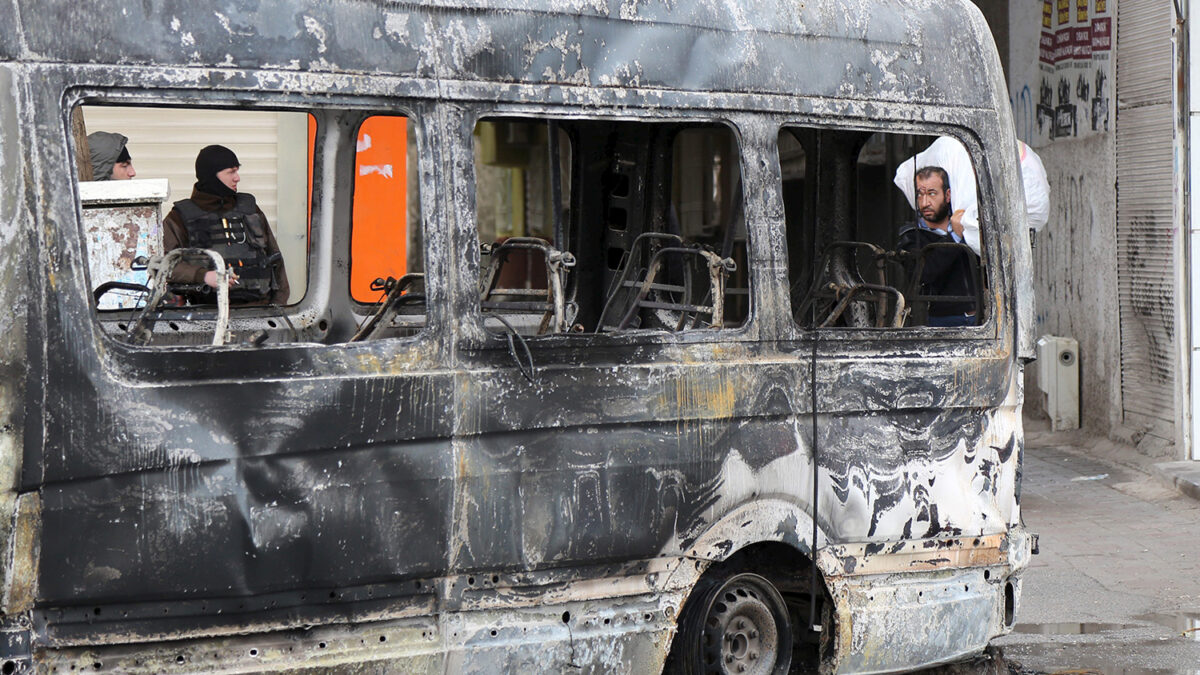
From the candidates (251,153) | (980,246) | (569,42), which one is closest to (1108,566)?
(980,246)

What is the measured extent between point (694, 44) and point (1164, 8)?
264 inches

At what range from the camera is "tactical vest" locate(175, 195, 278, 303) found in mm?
6484

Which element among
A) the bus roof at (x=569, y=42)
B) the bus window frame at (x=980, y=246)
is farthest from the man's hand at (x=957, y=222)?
the bus roof at (x=569, y=42)

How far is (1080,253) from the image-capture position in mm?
11914

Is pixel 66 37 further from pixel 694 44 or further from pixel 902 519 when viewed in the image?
pixel 902 519

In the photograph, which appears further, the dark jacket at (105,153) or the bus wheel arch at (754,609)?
the dark jacket at (105,153)

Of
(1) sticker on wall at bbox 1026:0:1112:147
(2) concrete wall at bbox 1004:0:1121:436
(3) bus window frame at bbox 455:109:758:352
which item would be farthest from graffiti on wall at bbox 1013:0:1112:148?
(3) bus window frame at bbox 455:109:758:352

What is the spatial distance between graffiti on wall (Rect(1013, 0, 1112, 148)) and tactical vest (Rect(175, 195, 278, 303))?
684cm

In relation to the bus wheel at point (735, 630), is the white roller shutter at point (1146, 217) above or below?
above

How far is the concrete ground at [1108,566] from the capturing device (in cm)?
623

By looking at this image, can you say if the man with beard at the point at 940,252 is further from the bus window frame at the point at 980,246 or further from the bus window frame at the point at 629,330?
the bus window frame at the point at 629,330

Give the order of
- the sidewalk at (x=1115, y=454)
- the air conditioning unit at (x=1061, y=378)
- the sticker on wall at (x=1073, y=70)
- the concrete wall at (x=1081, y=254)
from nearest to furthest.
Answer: the sidewalk at (x=1115, y=454) < the sticker on wall at (x=1073, y=70) < the concrete wall at (x=1081, y=254) < the air conditioning unit at (x=1061, y=378)

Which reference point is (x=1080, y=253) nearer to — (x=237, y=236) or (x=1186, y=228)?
(x=1186, y=228)

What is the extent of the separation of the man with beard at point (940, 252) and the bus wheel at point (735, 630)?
51.4 inches
